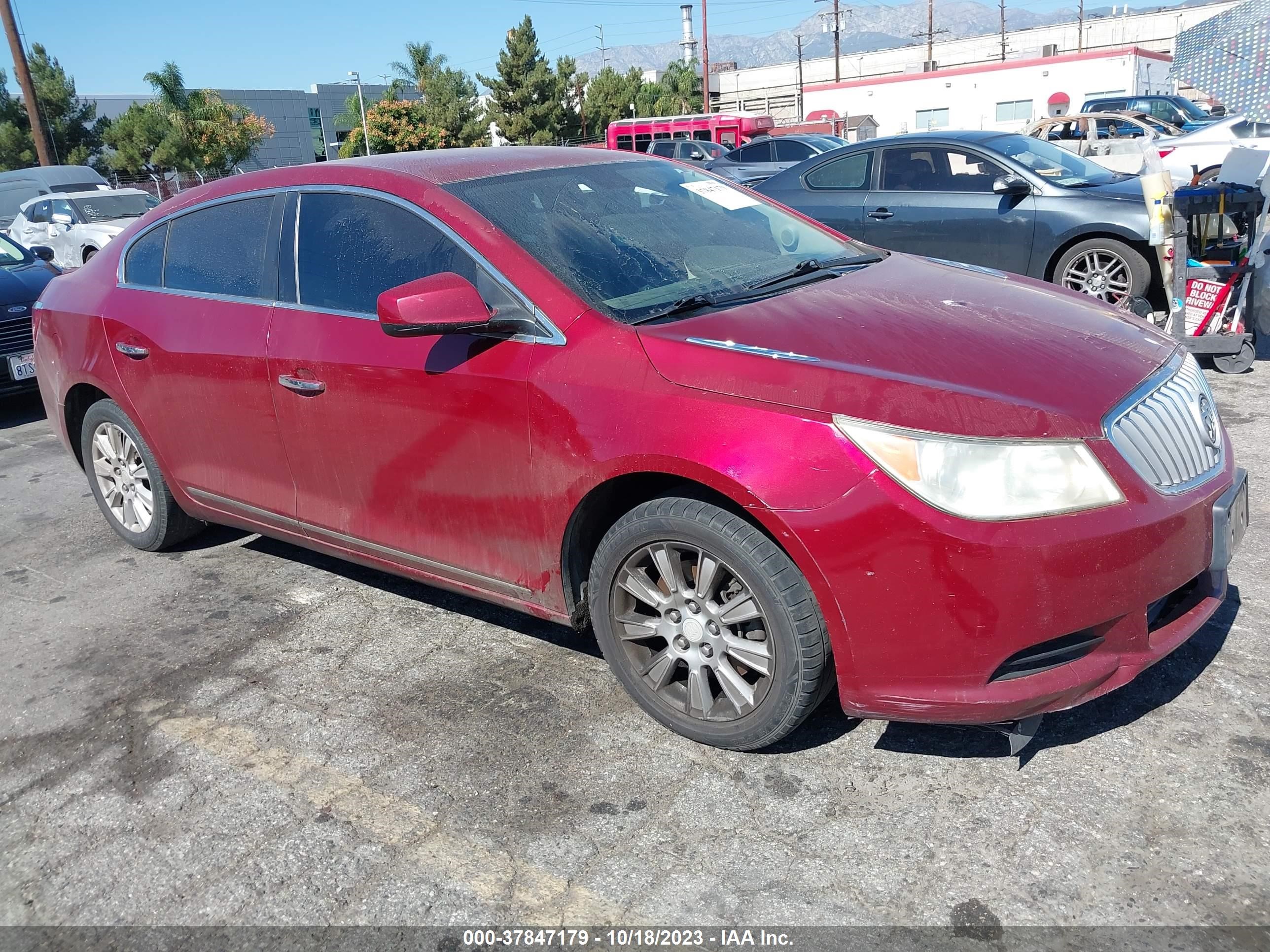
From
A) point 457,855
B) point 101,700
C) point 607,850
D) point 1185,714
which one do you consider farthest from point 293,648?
point 1185,714

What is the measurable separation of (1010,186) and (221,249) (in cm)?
583

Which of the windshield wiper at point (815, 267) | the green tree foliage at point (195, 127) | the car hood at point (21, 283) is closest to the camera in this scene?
the windshield wiper at point (815, 267)

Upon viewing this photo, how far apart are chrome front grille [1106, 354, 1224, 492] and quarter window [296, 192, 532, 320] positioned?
5.69 ft

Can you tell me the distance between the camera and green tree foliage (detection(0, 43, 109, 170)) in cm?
4172

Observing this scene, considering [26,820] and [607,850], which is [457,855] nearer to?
[607,850]

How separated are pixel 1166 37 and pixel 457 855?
88369mm

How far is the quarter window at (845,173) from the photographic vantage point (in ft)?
28.1

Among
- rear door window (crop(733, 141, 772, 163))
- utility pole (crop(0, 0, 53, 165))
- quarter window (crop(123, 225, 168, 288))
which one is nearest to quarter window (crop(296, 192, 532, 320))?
quarter window (crop(123, 225, 168, 288))

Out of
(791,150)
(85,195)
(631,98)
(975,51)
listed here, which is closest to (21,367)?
(85,195)

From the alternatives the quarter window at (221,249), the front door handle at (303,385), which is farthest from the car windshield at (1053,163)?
the front door handle at (303,385)

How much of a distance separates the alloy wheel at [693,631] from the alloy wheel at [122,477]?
2723 mm

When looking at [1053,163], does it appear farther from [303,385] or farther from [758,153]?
[758,153]

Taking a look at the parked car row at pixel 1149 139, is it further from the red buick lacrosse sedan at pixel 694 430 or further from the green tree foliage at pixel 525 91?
the green tree foliage at pixel 525 91

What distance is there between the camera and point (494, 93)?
51031 mm
